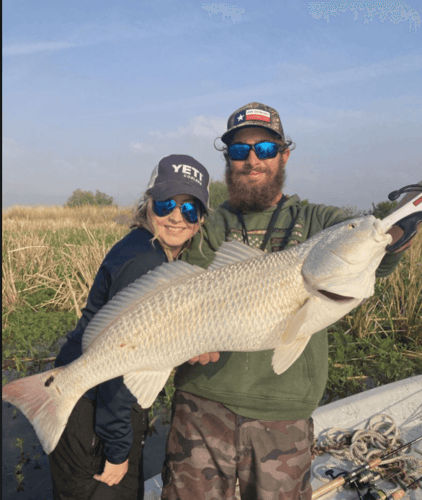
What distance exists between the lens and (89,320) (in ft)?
7.57

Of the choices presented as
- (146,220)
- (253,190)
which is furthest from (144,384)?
(253,190)

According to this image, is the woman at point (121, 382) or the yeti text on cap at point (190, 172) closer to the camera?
the woman at point (121, 382)

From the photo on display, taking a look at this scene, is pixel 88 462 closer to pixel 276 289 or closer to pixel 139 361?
pixel 139 361

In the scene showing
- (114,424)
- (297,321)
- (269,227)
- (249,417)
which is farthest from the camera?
(269,227)

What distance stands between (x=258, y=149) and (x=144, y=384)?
6.44 ft

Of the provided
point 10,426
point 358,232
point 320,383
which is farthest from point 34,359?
point 358,232

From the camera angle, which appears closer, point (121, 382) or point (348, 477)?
point (121, 382)

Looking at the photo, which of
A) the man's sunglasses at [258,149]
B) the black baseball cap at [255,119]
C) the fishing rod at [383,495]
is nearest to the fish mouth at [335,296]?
the man's sunglasses at [258,149]

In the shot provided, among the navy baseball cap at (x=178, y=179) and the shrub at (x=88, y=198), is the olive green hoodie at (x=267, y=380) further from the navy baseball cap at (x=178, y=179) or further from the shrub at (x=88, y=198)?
the shrub at (x=88, y=198)

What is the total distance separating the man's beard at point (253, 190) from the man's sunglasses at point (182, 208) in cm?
43

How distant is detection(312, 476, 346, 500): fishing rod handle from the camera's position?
3043 mm

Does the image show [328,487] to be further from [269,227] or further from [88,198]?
[88,198]

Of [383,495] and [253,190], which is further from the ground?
[253,190]

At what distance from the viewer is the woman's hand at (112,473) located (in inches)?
91.2
